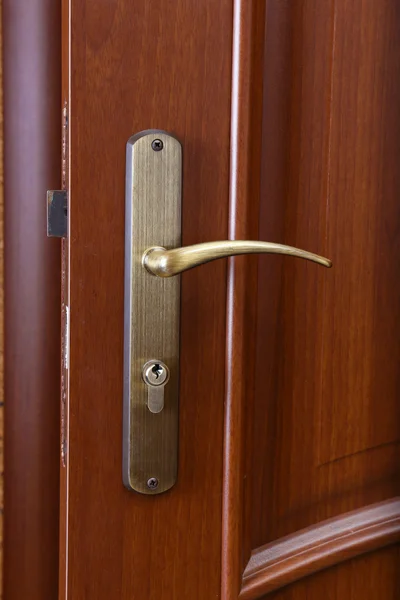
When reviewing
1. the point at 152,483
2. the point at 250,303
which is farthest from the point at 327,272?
the point at 152,483

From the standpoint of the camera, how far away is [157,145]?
412 mm

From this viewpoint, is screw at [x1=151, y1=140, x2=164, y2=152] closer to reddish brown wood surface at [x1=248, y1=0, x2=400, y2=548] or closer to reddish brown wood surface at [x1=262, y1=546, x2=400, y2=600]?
reddish brown wood surface at [x1=248, y1=0, x2=400, y2=548]

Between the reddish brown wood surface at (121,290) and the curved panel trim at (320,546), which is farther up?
the reddish brown wood surface at (121,290)

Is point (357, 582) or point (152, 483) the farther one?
point (357, 582)

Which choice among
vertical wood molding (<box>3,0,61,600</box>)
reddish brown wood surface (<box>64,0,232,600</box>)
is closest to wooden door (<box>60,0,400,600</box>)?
reddish brown wood surface (<box>64,0,232,600</box>)

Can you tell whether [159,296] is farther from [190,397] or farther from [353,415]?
[353,415]

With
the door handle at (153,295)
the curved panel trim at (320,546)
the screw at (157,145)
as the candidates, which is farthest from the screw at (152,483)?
the screw at (157,145)

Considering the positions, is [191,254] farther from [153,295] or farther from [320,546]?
[320,546]

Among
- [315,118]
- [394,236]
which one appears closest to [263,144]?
[315,118]

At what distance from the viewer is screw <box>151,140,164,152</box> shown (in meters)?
0.41

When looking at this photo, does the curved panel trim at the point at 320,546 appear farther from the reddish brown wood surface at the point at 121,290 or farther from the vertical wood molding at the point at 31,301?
the vertical wood molding at the point at 31,301

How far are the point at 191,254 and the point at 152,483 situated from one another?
0.15 metres

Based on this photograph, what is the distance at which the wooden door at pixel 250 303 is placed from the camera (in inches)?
16.0

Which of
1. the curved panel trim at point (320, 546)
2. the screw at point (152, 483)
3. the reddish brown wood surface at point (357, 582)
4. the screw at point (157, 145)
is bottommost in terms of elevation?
A: the reddish brown wood surface at point (357, 582)
